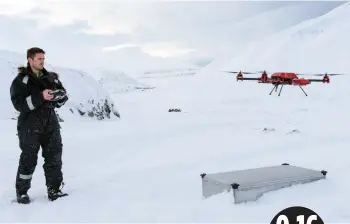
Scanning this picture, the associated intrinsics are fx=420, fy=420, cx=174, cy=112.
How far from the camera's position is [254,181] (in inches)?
167

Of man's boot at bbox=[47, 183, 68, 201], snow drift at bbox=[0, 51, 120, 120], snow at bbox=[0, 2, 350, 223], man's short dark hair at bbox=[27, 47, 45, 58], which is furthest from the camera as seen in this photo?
snow drift at bbox=[0, 51, 120, 120]

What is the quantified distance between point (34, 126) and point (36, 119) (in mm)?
84

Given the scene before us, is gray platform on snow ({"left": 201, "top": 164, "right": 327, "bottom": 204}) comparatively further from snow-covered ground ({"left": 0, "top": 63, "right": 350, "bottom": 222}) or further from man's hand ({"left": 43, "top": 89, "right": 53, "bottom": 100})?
man's hand ({"left": 43, "top": 89, "right": 53, "bottom": 100})

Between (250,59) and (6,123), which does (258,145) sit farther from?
(250,59)

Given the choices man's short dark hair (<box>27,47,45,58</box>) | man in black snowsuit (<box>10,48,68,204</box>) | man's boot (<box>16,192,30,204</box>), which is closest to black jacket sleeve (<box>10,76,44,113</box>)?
man in black snowsuit (<box>10,48,68,204</box>)

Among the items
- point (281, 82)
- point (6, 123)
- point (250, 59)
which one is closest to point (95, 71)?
point (250, 59)

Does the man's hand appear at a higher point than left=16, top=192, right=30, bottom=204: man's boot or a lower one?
higher

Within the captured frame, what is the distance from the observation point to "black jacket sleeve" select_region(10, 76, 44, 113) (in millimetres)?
4664

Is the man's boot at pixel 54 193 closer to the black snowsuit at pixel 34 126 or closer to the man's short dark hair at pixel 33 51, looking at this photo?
the black snowsuit at pixel 34 126

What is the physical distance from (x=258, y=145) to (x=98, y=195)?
393 cm

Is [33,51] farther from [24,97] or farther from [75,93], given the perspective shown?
[75,93]

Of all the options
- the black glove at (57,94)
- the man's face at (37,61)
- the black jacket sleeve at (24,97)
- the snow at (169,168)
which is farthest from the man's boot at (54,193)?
the man's face at (37,61)

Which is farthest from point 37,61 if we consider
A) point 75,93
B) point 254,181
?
point 75,93

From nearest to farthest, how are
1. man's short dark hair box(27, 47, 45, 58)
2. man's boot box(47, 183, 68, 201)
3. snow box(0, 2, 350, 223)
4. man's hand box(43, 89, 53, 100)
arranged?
snow box(0, 2, 350, 223), man's hand box(43, 89, 53, 100), man's short dark hair box(27, 47, 45, 58), man's boot box(47, 183, 68, 201)
